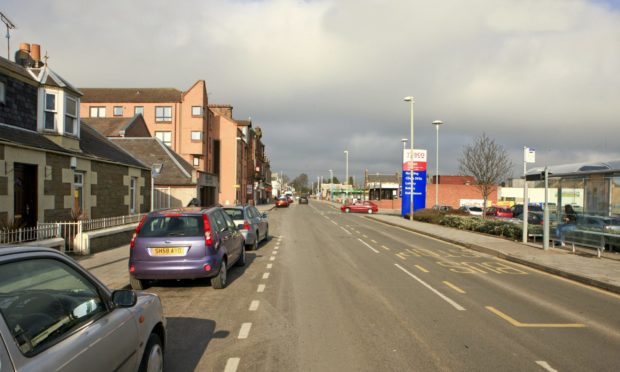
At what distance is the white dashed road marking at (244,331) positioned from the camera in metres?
5.85

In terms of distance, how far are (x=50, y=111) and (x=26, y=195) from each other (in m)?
3.48

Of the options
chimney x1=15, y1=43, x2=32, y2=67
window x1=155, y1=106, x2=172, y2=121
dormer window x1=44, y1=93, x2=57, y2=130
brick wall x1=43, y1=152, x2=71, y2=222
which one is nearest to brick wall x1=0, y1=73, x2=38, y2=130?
dormer window x1=44, y1=93, x2=57, y2=130

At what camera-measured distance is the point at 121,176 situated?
760 inches

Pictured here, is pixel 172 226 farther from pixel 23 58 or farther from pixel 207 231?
pixel 23 58

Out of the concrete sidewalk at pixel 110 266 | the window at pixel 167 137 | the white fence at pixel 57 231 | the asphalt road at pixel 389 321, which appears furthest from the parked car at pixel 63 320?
the window at pixel 167 137

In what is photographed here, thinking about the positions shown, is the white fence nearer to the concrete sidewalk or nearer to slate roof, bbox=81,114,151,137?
the concrete sidewalk

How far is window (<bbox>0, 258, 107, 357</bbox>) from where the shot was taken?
103 inches

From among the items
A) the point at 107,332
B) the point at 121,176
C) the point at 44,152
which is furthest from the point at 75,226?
the point at 107,332

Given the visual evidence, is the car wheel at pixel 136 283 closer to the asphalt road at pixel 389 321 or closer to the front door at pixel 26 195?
the asphalt road at pixel 389 321

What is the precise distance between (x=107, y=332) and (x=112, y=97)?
183 feet

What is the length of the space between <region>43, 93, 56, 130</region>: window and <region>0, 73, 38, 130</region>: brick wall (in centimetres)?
40

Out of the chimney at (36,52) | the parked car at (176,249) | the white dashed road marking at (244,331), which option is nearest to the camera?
the white dashed road marking at (244,331)

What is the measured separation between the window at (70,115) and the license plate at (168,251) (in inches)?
374

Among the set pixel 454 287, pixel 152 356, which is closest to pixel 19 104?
pixel 152 356
